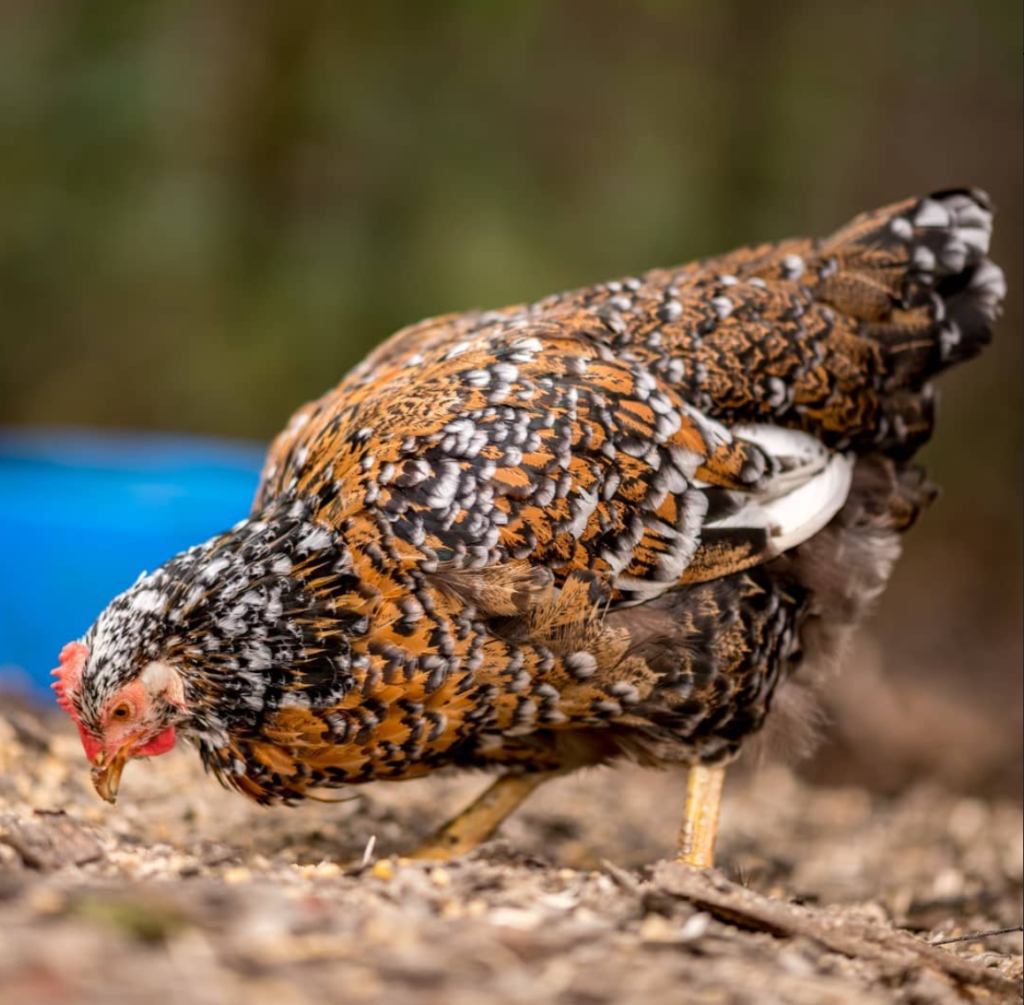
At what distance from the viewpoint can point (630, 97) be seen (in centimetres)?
770

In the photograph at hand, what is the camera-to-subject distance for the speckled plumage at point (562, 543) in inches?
114

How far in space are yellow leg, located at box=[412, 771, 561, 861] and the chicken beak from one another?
1.02 m

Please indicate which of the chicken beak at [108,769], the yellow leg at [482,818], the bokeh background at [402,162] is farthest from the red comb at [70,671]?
the bokeh background at [402,162]

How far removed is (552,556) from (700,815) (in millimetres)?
990

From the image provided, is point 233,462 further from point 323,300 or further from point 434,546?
point 434,546

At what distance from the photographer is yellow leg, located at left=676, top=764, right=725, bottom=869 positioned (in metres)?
3.48

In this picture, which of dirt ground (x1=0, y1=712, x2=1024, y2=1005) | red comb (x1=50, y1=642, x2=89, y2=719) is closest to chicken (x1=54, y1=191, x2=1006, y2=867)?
red comb (x1=50, y1=642, x2=89, y2=719)

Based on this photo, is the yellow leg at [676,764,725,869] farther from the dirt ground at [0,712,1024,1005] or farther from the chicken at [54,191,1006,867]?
the dirt ground at [0,712,1024,1005]

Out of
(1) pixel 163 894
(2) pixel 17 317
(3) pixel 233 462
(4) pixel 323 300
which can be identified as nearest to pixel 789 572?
(1) pixel 163 894

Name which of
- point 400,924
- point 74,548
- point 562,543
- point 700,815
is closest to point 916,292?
point 562,543

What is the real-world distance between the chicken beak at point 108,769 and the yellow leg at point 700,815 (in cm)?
150

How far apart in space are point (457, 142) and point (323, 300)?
1253 millimetres

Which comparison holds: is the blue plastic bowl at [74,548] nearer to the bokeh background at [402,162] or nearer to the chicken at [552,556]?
the chicken at [552,556]

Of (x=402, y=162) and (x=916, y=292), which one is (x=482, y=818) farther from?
(x=402, y=162)
